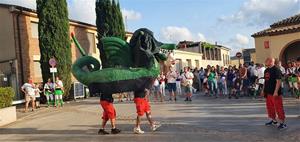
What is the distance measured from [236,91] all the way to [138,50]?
10.1 meters

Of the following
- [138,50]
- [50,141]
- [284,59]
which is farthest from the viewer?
[284,59]

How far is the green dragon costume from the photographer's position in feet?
38.7

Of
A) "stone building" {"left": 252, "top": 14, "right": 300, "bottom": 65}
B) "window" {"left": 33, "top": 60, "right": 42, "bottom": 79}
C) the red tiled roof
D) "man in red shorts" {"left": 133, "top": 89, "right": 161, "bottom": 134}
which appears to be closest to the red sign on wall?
"stone building" {"left": 252, "top": 14, "right": 300, "bottom": 65}

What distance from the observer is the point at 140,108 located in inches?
454

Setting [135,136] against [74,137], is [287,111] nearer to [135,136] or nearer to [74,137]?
[135,136]

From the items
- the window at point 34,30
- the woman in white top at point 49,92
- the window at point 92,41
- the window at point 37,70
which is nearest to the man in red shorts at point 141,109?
the woman in white top at point 49,92

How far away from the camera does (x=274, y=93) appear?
11.3 metres

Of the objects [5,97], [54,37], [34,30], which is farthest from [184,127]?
[34,30]

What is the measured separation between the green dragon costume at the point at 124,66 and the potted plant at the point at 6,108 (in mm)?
4832

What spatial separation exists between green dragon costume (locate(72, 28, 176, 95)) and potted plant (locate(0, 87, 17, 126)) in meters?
4.83

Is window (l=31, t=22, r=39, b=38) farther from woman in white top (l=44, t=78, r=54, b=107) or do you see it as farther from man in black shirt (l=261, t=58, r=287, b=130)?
man in black shirt (l=261, t=58, r=287, b=130)

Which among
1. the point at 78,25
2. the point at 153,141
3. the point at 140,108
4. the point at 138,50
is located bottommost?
the point at 153,141

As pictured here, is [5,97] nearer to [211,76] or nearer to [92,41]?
[211,76]

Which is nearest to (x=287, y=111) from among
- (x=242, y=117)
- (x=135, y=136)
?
(x=242, y=117)
